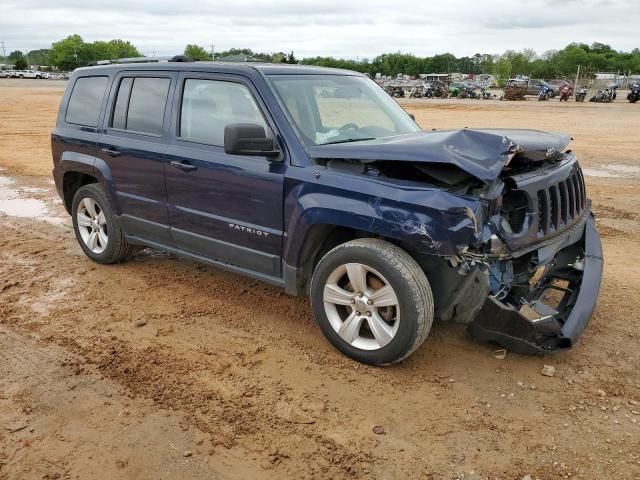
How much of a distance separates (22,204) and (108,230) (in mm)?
3704

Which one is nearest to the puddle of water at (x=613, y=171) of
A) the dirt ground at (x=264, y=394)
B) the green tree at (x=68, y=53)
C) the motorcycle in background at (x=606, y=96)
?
the dirt ground at (x=264, y=394)

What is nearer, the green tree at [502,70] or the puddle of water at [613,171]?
the puddle of water at [613,171]

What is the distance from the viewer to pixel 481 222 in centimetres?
333

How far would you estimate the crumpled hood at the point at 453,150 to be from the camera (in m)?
3.31

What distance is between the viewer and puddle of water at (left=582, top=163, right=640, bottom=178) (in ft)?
34.4

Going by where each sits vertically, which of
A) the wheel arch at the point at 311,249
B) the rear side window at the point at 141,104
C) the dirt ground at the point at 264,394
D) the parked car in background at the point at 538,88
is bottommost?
the dirt ground at the point at 264,394

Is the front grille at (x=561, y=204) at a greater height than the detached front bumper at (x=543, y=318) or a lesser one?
greater

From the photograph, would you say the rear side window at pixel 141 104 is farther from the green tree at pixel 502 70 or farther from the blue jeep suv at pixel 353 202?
the green tree at pixel 502 70

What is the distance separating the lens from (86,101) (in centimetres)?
570

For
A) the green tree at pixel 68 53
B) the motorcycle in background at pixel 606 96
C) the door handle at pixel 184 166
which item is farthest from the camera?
the green tree at pixel 68 53

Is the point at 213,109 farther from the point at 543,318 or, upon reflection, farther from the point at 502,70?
the point at 502,70

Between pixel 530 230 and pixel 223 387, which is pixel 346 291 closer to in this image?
pixel 223 387

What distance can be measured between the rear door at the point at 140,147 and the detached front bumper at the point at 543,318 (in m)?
2.83

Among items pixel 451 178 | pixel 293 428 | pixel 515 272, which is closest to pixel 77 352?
pixel 293 428
